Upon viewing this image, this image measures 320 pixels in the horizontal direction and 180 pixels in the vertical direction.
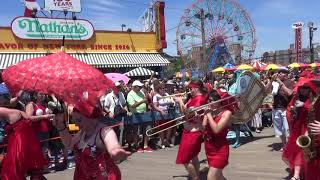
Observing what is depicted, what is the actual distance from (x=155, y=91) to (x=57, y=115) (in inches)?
291

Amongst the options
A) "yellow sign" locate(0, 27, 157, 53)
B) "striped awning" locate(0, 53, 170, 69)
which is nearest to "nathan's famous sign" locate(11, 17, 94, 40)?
"yellow sign" locate(0, 27, 157, 53)

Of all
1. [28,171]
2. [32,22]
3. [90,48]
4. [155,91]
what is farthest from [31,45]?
[28,171]

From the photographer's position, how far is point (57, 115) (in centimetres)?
397

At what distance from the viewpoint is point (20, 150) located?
5.35 metres

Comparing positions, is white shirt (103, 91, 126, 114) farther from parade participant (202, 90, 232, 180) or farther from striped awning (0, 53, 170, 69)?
striped awning (0, 53, 170, 69)

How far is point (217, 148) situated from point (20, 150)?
A: 2.25 metres

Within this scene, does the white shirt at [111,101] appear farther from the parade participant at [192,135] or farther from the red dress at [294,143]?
the red dress at [294,143]

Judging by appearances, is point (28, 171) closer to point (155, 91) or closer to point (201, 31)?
point (155, 91)

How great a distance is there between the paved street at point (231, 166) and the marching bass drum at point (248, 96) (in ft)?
6.42

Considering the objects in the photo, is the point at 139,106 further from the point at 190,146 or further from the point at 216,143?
the point at 216,143

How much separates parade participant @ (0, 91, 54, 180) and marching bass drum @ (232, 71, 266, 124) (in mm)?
2213

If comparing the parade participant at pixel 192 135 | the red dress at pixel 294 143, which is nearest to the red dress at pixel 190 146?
the parade participant at pixel 192 135

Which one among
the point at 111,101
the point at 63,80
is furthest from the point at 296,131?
the point at 111,101

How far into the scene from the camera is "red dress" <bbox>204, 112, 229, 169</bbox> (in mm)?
5684
